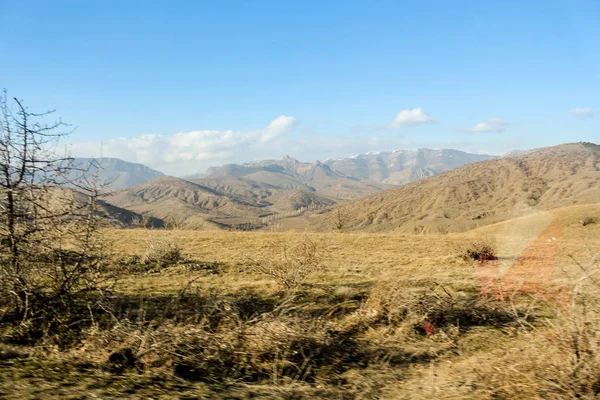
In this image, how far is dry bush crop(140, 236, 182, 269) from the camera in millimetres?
10820

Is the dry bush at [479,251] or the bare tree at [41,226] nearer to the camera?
→ the bare tree at [41,226]

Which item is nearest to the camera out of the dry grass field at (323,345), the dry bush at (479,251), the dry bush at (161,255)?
the dry grass field at (323,345)

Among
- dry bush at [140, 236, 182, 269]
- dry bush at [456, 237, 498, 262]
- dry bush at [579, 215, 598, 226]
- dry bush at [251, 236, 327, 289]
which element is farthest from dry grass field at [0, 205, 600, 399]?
dry bush at [579, 215, 598, 226]

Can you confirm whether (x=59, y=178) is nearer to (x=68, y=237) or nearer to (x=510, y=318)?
(x=68, y=237)

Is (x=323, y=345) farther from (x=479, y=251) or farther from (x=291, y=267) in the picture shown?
(x=479, y=251)

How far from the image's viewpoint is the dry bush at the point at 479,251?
40.9ft

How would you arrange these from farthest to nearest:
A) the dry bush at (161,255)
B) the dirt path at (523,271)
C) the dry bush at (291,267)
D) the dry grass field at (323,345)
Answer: the dry bush at (161,255)
the dry bush at (291,267)
the dirt path at (523,271)
the dry grass field at (323,345)

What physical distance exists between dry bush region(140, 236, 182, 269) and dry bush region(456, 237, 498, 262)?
929 centimetres

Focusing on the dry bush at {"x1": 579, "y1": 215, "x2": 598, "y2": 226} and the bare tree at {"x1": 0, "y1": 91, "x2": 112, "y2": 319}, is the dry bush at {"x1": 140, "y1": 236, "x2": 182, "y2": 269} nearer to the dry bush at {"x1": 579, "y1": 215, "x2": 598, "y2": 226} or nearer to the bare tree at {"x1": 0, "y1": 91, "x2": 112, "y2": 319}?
the bare tree at {"x1": 0, "y1": 91, "x2": 112, "y2": 319}

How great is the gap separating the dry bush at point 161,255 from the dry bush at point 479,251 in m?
9.29

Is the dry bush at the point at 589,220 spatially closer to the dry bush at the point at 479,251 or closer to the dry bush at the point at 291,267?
the dry bush at the point at 479,251

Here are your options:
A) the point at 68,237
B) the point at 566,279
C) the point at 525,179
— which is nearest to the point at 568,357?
the point at 566,279

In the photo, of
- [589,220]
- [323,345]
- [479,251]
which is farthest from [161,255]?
[589,220]

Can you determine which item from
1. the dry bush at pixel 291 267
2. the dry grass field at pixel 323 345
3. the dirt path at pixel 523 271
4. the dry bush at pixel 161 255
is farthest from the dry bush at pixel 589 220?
the dry bush at pixel 161 255
